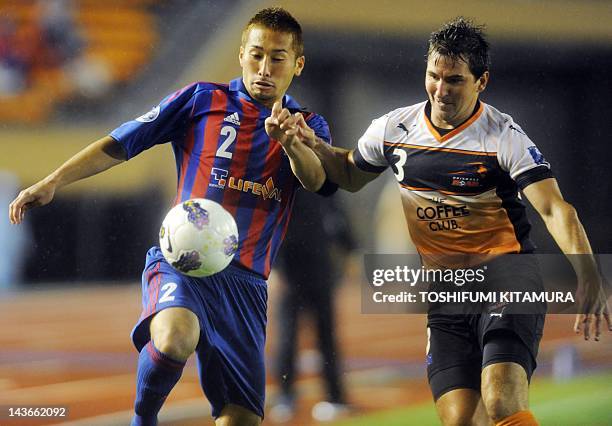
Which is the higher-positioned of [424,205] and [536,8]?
[536,8]

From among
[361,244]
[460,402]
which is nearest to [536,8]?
[361,244]

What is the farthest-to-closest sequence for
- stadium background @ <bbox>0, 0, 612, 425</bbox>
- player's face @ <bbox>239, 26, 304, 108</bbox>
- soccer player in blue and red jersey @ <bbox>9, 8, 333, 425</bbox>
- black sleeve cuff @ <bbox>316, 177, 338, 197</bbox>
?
stadium background @ <bbox>0, 0, 612, 425</bbox>
black sleeve cuff @ <bbox>316, 177, 338, 197</bbox>
player's face @ <bbox>239, 26, 304, 108</bbox>
soccer player in blue and red jersey @ <bbox>9, 8, 333, 425</bbox>

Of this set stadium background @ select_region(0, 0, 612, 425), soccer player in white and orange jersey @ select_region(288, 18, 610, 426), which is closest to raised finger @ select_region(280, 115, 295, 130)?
soccer player in white and orange jersey @ select_region(288, 18, 610, 426)

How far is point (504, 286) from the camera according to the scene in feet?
11.2

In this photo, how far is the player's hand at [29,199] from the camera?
338 centimetres

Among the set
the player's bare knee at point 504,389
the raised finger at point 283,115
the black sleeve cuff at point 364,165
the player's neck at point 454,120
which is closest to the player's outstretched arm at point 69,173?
the raised finger at point 283,115

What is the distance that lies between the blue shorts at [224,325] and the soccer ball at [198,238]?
0.43ft

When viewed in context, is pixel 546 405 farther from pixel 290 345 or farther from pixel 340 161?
pixel 340 161

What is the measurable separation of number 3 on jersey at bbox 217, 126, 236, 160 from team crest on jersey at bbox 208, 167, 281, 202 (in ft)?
0.22

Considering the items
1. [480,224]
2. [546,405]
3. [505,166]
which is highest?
[505,166]

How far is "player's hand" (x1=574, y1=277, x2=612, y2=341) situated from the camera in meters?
3.13

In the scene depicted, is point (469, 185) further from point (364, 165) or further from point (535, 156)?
point (364, 165)

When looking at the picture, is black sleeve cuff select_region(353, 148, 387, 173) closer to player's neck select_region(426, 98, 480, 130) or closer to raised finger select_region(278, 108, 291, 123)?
player's neck select_region(426, 98, 480, 130)

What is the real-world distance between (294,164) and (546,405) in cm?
253
